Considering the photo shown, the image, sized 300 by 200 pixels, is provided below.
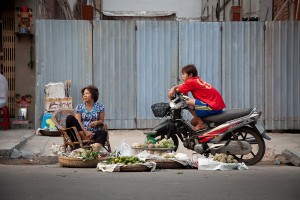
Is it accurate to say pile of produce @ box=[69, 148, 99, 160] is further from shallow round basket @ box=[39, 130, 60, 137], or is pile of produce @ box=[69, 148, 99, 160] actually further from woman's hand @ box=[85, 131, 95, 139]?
shallow round basket @ box=[39, 130, 60, 137]

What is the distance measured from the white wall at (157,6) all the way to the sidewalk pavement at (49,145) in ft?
42.9

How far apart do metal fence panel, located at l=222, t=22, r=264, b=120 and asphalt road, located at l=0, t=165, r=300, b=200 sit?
5.52 meters

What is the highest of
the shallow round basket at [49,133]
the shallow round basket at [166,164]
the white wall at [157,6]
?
the white wall at [157,6]

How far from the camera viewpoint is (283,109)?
13773 millimetres

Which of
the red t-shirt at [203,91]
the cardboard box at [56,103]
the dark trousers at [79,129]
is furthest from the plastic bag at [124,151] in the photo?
the cardboard box at [56,103]

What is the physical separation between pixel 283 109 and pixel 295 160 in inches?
172

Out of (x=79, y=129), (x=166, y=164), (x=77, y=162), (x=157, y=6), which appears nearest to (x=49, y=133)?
(x=79, y=129)

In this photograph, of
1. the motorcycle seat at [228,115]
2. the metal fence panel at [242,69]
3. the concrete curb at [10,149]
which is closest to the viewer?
the motorcycle seat at [228,115]

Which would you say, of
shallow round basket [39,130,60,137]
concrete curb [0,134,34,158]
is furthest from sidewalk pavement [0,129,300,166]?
shallow round basket [39,130,60,137]

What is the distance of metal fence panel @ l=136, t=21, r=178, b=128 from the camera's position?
45.3ft

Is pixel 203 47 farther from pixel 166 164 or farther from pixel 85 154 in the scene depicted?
pixel 85 154

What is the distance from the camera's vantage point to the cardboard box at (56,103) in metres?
13.3

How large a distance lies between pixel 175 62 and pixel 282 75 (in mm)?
2583

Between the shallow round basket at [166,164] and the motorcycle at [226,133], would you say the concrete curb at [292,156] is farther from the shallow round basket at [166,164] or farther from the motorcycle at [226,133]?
the shallow round basket at [166,164]
